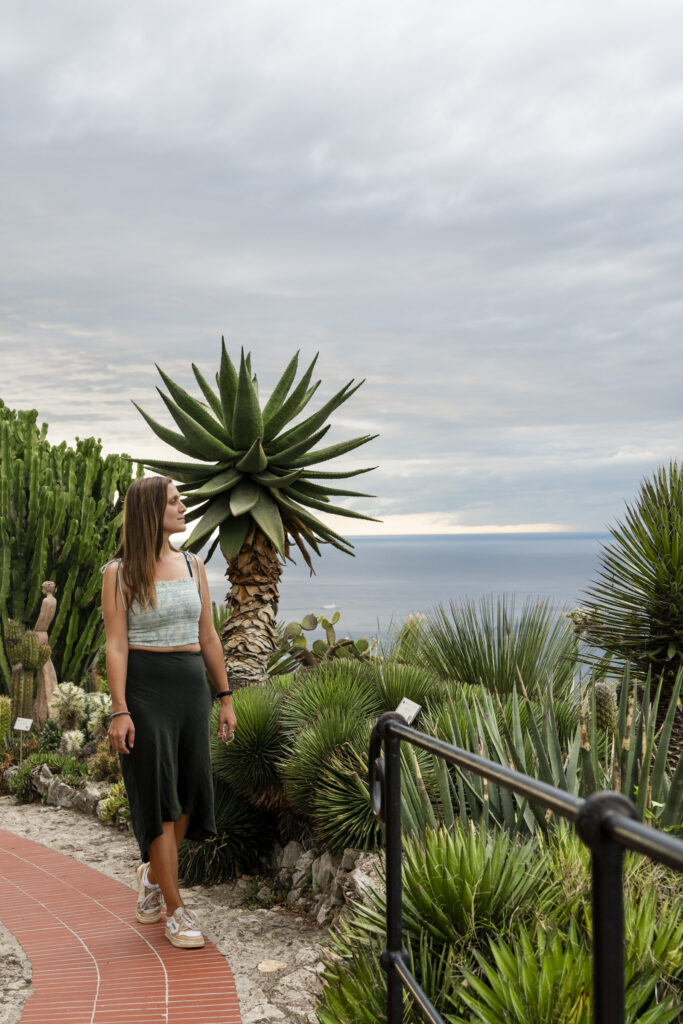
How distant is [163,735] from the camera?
3936mm

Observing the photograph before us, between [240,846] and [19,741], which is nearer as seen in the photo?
[240,846]

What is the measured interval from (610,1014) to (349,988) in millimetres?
1976

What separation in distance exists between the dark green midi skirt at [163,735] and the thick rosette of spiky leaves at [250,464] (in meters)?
3.03

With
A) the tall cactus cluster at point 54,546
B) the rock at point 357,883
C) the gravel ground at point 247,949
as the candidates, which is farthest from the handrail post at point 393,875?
the tall cactus cluster at point 54,546

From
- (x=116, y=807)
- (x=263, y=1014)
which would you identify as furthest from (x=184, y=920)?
(x=116, y=807)

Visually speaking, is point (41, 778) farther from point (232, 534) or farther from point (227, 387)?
point (227, 387)

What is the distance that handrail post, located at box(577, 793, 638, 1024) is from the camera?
102 centimetres

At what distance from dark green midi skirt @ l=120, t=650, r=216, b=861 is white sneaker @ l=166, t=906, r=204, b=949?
301mm

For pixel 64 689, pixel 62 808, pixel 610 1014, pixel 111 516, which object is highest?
Result: pixel 111 516

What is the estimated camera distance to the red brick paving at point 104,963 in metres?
3.50

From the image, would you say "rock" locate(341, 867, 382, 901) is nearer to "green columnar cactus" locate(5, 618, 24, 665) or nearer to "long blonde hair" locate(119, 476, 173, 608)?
"long blonde hair" locate(119, 476, 173, 608)

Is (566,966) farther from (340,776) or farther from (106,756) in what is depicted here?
(106,756)

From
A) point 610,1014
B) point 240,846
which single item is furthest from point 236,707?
point 610,1014

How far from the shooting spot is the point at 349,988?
9.14ft
